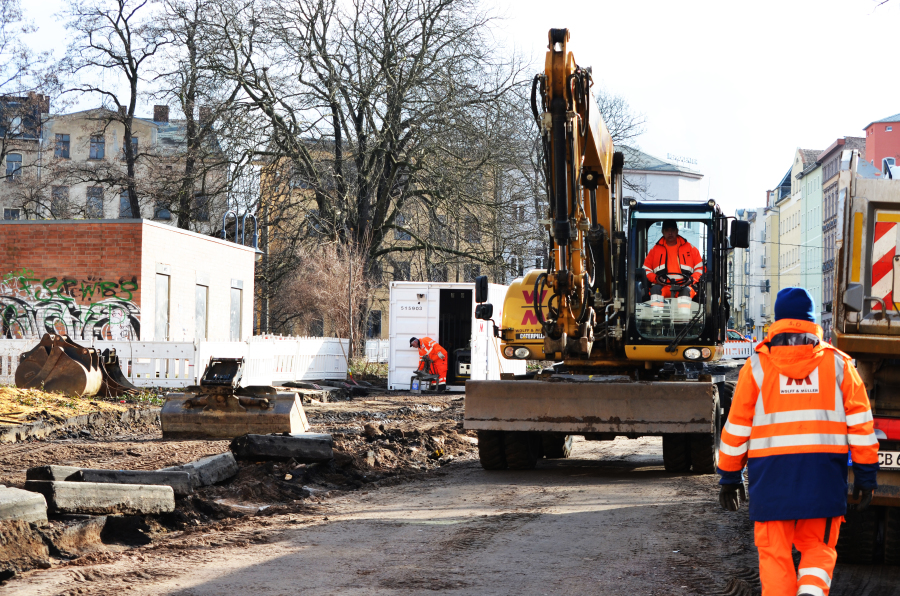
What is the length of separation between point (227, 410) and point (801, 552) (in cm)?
925

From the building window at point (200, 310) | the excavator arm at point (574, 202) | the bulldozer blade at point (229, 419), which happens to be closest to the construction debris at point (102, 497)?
the excavator arm at point (574, 202)

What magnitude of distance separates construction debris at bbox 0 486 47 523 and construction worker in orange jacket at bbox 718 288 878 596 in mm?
4410

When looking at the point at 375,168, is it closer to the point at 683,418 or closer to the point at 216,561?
the point at 683,418

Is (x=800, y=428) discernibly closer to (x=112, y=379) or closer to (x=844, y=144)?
(x=112, y=379)

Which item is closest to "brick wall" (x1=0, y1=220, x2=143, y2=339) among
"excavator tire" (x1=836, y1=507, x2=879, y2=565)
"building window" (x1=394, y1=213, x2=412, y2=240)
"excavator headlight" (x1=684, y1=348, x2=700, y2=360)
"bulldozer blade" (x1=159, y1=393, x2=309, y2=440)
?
"bulldozer blade" (x1=159, y1=393, x2=309, y2=440)

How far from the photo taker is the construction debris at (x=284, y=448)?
1032cm

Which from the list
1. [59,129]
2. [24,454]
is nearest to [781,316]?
[24,454]

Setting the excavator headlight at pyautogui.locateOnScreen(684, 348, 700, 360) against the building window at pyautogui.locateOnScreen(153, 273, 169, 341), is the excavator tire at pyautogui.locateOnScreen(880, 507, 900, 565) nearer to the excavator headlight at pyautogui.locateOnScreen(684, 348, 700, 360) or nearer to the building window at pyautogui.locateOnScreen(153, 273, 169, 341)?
the excavator headlight at pyautogui.locateOnScreen(684, 348, 700, 360)

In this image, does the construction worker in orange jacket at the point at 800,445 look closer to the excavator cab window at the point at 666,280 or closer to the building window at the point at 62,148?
the excavator cab window at the point at 666,280

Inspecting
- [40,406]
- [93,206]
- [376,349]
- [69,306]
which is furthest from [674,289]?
[93,206]

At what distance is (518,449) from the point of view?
1138cm

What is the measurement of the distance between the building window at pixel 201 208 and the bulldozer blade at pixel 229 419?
67.5ft

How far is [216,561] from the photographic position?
6.55m

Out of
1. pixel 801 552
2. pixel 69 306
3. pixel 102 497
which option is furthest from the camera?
pixel 69 306
